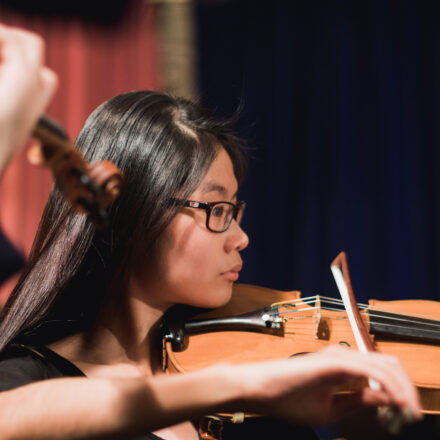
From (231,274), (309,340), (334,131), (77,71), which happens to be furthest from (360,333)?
(77,71)

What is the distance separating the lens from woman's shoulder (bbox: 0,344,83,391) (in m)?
0.73

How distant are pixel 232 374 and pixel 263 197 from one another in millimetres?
1670

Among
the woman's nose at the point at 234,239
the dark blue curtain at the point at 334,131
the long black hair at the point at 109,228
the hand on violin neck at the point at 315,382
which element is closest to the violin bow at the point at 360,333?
the hand on violin neck at the point at 315,382

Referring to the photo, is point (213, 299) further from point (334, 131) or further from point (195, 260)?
point (334, 131)

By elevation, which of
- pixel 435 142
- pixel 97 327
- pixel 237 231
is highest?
pixel 435 142

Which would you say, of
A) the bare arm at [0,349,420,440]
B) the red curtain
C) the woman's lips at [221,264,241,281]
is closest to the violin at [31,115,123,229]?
the bare arm at [0,349,420,440]

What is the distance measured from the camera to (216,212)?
3.03 ft

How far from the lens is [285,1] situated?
6.73 ft

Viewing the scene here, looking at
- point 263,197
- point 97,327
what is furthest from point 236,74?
point 97,327

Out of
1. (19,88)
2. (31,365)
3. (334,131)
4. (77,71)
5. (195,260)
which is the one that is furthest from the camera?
(77,71)

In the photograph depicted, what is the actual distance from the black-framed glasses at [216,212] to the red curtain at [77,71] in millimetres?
1369

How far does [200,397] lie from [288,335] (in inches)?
18.8

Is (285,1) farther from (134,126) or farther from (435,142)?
(134,126)

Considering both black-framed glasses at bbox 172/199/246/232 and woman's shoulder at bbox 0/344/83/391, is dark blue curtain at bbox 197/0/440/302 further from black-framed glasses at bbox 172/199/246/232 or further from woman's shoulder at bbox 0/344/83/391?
woman's shoulder at bbox 0/344/83/391
